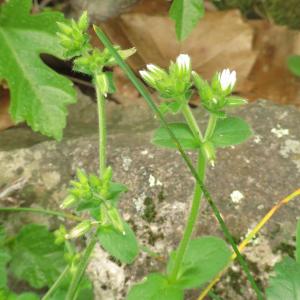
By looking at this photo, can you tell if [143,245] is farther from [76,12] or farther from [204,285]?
[76,12]

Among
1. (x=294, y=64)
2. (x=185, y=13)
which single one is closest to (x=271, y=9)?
(x=294, y=64)

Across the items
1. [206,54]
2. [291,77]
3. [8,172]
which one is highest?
[8,172]

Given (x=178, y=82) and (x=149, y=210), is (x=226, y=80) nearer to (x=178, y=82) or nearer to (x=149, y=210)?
(x=178, y=82)

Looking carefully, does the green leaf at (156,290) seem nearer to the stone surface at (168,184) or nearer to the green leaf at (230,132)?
the stone surface at (168,184)

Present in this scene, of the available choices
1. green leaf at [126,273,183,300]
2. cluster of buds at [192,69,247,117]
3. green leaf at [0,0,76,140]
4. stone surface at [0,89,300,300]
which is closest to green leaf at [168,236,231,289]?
green leaf at [126,273,183,300]

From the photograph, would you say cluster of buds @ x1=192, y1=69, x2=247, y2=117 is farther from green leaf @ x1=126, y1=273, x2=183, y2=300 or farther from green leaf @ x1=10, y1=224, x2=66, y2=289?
green leaf @ x1=10, y1=224, x2=66, y2=289

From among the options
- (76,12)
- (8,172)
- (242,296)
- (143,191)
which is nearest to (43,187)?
(8,172)
